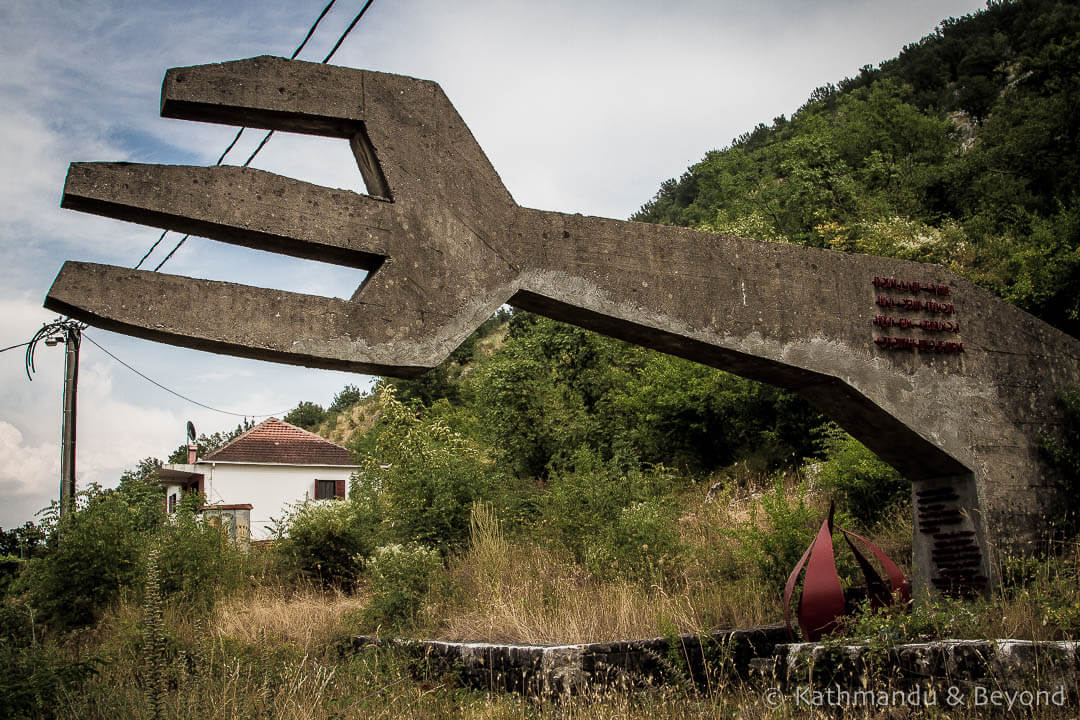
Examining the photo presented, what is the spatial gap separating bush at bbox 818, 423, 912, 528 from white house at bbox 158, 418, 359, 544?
74.5 feet

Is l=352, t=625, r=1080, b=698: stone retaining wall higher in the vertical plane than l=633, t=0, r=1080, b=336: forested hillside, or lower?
lower

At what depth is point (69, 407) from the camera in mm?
16719

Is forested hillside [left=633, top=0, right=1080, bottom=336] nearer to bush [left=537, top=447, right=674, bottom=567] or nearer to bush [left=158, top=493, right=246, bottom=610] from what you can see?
bush [left=537, top=447, right=674, bottom=567]

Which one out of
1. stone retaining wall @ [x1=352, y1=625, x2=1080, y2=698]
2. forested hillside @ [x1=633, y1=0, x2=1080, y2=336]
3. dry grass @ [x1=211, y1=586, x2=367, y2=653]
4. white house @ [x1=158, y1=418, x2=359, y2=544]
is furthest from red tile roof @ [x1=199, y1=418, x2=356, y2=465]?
stone retaining wall @ [x1=352, y1=625, x2=1080, y2=698]

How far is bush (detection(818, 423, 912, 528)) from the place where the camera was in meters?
10.7

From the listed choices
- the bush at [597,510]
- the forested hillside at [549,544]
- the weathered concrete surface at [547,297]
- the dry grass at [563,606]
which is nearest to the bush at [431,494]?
the forested hillside at [549,544]

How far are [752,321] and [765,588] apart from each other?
112 inches

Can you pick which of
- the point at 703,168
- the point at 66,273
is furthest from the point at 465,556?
the point at 703,168

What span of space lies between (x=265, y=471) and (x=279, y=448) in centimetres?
134

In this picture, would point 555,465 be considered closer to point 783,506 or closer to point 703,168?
point 783,506

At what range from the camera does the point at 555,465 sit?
790 inches

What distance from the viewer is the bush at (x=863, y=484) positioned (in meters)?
10.7

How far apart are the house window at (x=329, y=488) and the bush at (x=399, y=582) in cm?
2616

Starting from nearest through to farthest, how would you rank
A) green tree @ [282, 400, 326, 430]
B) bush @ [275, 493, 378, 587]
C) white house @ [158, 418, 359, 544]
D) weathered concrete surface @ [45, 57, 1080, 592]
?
weathered concrete surface @ [45, 57, 1080, 592] → bush @ [275, 493, 378, 587] → white house @ [158, 418, 359, 544] → green tree @ [282, 400, 326, 430]
